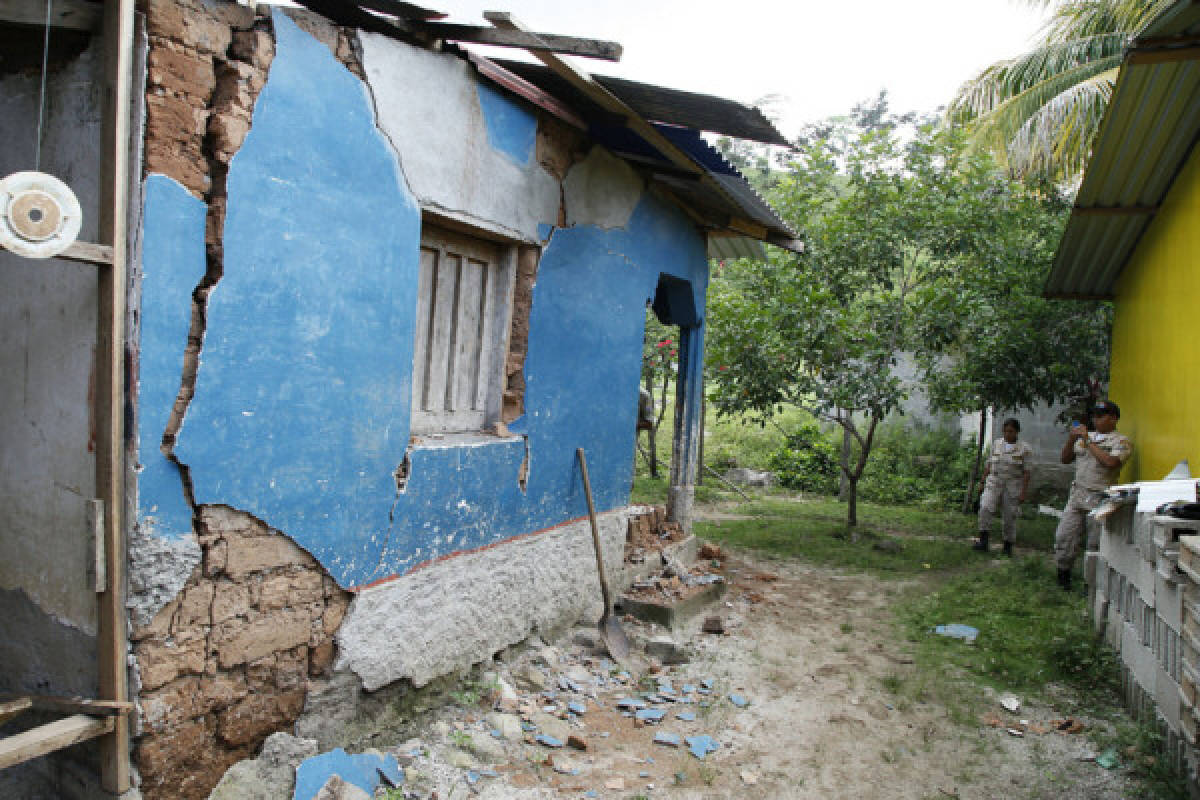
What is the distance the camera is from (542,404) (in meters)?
5.08

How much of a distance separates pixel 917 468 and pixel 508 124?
40.2 ft

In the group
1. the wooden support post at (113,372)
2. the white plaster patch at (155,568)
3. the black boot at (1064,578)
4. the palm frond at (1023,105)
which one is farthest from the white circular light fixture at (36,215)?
the palm frond at (1023,105)

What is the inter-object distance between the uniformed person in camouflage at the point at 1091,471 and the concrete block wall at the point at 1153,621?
1.54 metres

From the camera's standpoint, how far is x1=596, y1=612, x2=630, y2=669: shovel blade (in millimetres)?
5172

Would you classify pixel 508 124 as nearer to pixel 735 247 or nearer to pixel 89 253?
pixel 89 253

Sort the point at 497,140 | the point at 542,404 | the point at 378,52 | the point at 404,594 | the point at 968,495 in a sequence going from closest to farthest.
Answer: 1. the point at 378,52
2. the point at 404,594
3. the point at 497,140
4. the point at 542,404
5. the point at 968,495

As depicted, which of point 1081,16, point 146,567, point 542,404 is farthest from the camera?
point 1081,16

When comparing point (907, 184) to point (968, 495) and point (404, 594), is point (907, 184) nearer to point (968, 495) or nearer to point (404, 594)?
point (968, 495)

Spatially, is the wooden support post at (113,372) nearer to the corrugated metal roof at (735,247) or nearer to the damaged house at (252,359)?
the damaged house at (252,359)

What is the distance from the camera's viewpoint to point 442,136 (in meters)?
3.97

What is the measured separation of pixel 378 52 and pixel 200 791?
3110 mm

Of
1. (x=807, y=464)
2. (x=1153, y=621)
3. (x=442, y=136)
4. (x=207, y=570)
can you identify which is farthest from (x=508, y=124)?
(x=807, y=464)

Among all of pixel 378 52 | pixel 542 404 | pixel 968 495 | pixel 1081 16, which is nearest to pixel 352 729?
pixel 542 404

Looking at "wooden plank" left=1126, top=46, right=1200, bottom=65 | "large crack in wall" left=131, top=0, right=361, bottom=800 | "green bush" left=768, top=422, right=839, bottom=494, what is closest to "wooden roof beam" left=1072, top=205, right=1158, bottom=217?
"wooden plank" left=1126, top=46, right=1200, bottom=65
